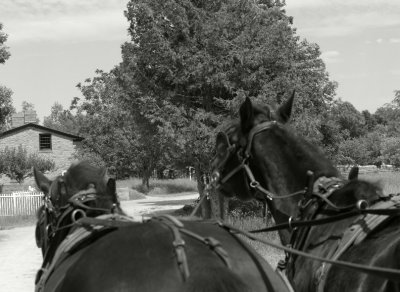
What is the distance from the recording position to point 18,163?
48.0 m

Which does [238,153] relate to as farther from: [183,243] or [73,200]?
[183,243]

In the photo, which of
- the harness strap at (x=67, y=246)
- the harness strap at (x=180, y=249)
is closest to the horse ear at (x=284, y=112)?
the harness strap at (x=67, y=246)

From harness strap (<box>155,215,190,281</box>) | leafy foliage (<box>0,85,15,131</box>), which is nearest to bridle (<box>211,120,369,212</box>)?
harness strap (<box>155,215,190,281</box>)

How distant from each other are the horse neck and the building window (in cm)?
5130

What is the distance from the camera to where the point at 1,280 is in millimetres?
11695

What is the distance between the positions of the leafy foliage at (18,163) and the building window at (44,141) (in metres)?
4.95

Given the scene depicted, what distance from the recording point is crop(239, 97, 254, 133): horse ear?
5.11 metres

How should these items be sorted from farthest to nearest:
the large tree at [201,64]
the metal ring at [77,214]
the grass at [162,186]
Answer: the grass at [162,186] → the large tree at [201,64] → the metal ring at [77,214]

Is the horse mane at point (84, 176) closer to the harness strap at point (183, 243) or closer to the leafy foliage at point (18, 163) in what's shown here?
the harness strap at point (183, 243)

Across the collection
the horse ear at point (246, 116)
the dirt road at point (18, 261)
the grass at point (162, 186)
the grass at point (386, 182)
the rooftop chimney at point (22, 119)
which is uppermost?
the rooftop chimney at point (22, 119)

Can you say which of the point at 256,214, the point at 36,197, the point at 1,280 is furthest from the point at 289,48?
the point at 36,197

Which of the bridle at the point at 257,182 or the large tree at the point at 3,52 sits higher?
the large tree at the point at 3,52

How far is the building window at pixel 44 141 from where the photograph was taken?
54.6 metres

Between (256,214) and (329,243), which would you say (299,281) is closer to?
(329,243)
